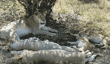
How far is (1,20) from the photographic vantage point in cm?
379

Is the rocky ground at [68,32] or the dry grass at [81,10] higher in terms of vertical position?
the dry grass at [81,10]

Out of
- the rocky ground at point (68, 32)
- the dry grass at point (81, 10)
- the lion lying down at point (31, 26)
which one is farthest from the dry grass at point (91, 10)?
the lion lying down at point (31, 26)

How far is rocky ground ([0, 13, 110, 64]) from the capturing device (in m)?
2.41

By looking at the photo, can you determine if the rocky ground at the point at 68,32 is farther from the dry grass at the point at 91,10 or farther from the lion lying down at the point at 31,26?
the dry grass at the point at 91,10

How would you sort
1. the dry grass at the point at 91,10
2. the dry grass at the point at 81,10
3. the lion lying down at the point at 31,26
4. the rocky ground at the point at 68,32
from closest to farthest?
the rocky ground at the point at 68,32, the lion lying down at the point at 31,26, the dry grass at the point at 81,10, the dry grass at the point at 91,10

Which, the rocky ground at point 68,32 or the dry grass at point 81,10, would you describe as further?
the dry grass at point 81,10

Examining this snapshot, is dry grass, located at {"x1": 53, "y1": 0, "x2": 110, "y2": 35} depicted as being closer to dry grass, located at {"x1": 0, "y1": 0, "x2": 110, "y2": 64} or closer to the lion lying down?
dry grass, located at {"x1": 0, "y1": 0, "x2": 110, "y2": 64}

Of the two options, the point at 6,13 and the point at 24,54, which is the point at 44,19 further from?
the point at 24,54

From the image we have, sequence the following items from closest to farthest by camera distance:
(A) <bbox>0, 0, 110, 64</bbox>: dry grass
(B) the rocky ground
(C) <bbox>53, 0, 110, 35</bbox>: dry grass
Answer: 1. (B) the rocky ground
2. (A) <bbox>0, 0, 110, 64</bbox>: dry grass
3. (C) <bbox>53, 0, 110, 35</bbox>: dry grass

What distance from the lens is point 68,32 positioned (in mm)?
3867

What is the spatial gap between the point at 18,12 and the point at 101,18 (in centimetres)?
371

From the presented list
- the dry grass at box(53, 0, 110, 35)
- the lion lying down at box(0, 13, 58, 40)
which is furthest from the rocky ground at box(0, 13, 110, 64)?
the dry grass at box(53, 0, 110, 35)

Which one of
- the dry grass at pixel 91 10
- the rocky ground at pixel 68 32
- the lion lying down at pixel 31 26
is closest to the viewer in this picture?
the rocky ground at pixel 68 32

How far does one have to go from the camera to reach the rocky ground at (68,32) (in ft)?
7.90
